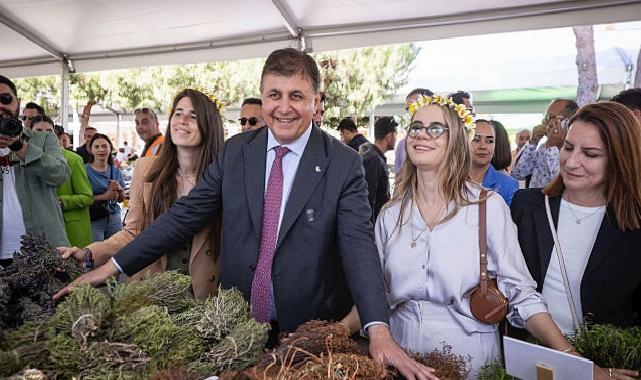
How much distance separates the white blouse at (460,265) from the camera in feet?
6.73

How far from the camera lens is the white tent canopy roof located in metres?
5.48

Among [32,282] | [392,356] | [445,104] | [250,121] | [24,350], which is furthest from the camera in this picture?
[250,121]

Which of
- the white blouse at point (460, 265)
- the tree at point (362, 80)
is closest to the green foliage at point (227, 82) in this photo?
the tree at point (362, 80)

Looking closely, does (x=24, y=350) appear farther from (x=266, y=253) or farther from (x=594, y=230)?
(x=594, y=230)

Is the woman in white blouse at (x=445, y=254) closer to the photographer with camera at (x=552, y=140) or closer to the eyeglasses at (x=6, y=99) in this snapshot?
the photographer with camera at (x=552, y=140)

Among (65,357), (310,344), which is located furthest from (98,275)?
(310,344)

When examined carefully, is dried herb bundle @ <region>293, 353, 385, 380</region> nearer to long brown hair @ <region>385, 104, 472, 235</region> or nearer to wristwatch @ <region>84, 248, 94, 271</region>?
long brown hair @ <region>385, 104, 472, 235</region>

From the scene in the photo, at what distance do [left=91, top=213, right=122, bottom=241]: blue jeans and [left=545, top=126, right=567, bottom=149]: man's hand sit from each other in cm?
429

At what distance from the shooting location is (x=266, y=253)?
216cm

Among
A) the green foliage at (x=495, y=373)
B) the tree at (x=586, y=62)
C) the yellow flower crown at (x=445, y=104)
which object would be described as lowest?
the green foliage at (x=495, y=373)

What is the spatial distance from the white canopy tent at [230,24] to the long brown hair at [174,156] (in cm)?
343

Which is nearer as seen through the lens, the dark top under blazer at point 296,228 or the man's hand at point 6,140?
the dark top under blazer at point 296,228

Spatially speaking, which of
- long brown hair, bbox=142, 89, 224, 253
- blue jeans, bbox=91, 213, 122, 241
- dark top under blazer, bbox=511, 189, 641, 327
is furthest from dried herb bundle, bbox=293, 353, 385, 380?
blue jeans, bbox=91, 213, 122, 241

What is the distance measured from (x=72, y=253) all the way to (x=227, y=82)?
59.6ft
